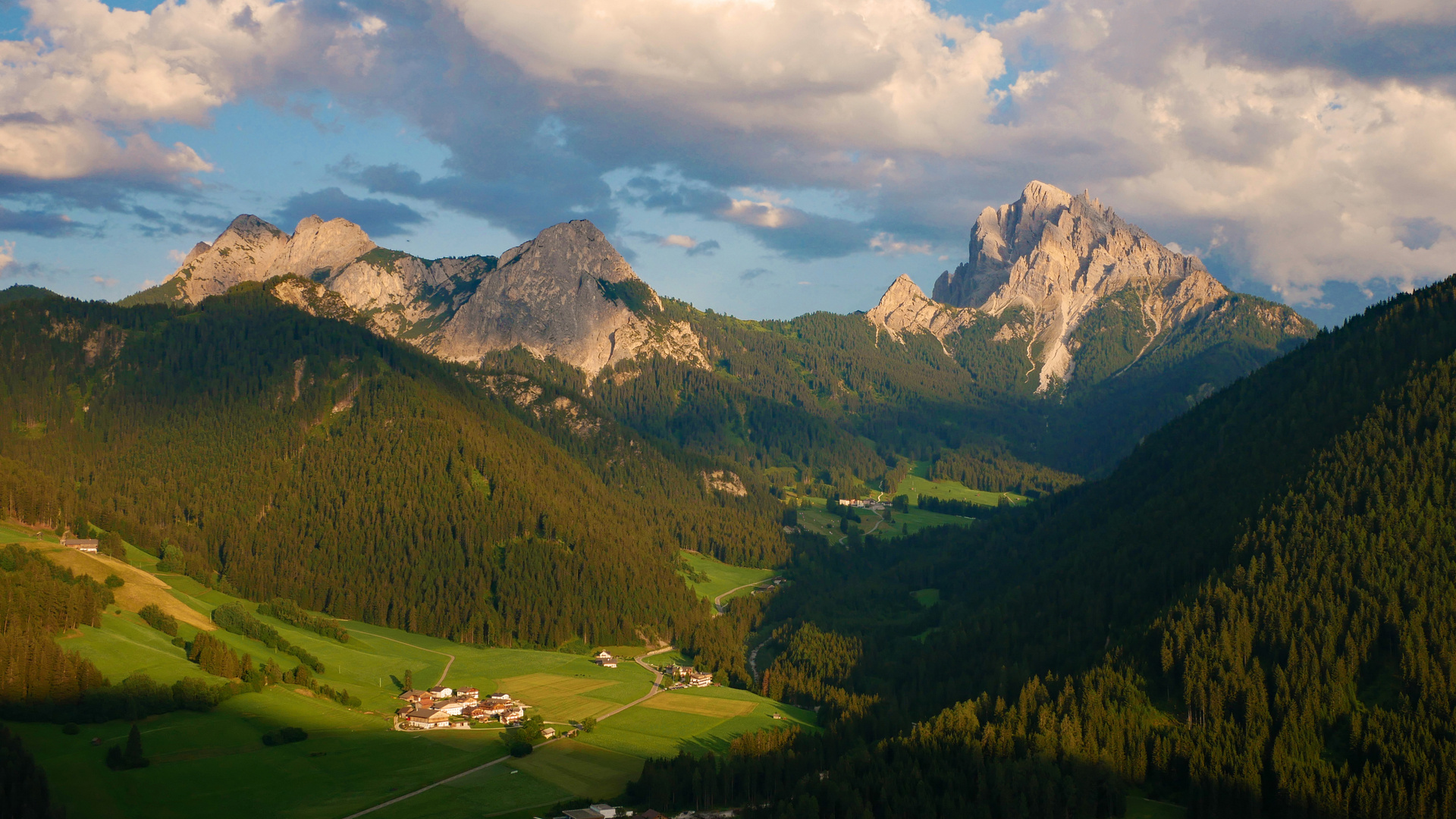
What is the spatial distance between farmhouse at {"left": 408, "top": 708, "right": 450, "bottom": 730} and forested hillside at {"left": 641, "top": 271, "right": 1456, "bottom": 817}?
1440 inches

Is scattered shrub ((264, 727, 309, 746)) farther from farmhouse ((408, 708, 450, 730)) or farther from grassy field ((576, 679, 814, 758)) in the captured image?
grassy field ((576, 679, 814, 758))

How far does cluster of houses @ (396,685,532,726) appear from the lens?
13650 cm

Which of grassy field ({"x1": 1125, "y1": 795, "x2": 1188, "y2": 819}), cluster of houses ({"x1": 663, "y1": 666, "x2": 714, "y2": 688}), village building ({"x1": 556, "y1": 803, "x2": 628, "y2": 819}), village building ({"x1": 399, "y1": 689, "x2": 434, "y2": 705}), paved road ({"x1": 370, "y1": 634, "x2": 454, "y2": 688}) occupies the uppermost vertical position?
grassy field ({"x1": 1125, "y1": 795, "x2": 1188, "y2": 819})

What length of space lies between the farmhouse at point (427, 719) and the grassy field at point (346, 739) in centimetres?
346

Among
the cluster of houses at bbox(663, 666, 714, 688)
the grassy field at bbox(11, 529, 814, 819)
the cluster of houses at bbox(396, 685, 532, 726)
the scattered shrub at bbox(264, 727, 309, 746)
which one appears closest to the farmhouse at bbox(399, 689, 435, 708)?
the cluster of houses at bbox(396, 685, 532, 726)

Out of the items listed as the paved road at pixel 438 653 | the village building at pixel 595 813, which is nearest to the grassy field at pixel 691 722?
the village building at pixel 595 813

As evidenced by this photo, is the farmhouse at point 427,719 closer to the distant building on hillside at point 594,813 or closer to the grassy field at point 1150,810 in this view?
the distant building on hillside at point 594,813

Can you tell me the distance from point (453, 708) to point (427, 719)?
6.18 m

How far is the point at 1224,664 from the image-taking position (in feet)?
394

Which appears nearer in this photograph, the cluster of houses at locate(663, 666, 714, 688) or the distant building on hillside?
the distant building on hillside

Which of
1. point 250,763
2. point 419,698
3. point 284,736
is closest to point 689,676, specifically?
point 419,698

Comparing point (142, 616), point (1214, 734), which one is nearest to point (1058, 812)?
point (1214, 734)

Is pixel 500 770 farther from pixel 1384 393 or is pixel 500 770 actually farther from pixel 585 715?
pixel 1384 393

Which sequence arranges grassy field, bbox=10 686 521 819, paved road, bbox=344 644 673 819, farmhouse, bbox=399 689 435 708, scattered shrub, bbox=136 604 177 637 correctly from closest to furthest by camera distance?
1. grassy field, bbox=10 686 521 819
2. paved road, bbox=344 644 673 819
3. farmhouse, bbox=399 689 435 708
4. scattered shrub, bbox=136 604 177 637
